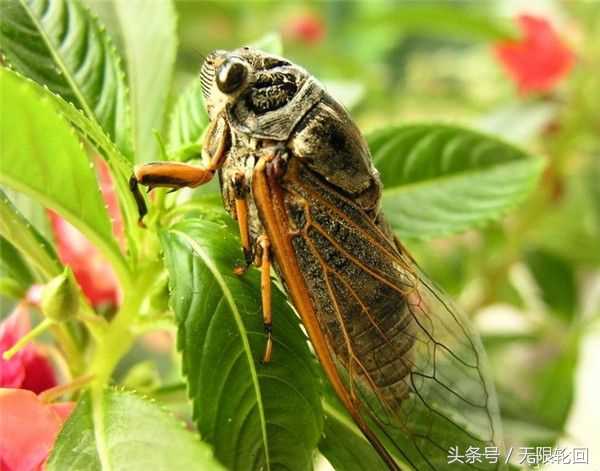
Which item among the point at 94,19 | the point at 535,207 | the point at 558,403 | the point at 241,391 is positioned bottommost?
the point at 558,403

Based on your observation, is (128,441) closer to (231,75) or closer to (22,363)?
(22,363)

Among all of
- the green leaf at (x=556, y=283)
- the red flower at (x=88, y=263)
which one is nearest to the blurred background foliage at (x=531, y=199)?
the green leaf at (x=556, y=283)

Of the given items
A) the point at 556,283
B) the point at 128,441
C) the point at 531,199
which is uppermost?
the point at 128,441

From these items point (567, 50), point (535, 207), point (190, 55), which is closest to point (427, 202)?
point (535, 207)

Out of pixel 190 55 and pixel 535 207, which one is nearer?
pixel 535 207

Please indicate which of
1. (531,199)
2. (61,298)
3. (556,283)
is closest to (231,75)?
(61,298)

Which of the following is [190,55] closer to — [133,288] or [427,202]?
[427,202]

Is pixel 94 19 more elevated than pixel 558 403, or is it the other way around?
pixel 94 19
